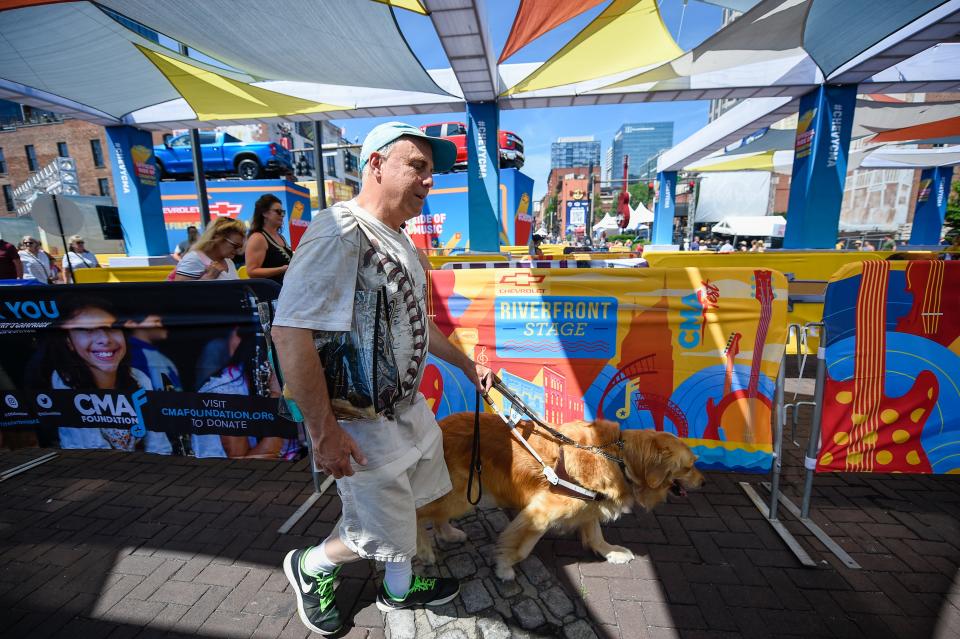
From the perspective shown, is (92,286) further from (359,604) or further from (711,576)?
(711,576)

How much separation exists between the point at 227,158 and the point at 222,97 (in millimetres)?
10080

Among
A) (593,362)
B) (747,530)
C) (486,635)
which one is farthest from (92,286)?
(747,530)

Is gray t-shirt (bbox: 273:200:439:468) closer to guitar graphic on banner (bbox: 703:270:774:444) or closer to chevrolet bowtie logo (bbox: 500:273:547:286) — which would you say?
chevrolet bowtie logo (bbox: 500:273:547:286)

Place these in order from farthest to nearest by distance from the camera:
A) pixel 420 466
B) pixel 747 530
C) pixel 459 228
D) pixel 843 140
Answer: pixel 459 228, pixel 843 140, pixel 747 530, pixel 420 466

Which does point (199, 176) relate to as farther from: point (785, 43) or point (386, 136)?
point (785, 43)

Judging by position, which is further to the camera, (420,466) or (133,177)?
(133,177)

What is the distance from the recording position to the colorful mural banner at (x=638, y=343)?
2.88 m

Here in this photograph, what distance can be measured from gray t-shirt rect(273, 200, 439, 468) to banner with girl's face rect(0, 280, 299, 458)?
1.57m

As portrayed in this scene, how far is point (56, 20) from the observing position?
233 inches

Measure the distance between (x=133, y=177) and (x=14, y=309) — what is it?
1149cm

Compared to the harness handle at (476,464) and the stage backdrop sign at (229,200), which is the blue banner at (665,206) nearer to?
the stage backdrop sign at (229,200)

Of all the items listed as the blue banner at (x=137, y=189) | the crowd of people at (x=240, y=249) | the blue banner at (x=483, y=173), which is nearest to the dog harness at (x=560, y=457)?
the crowd of people at (x=240, y=249)

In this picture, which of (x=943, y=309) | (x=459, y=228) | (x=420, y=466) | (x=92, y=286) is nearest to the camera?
(x=420, y=466)

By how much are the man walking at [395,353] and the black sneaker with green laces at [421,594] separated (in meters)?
0.03
